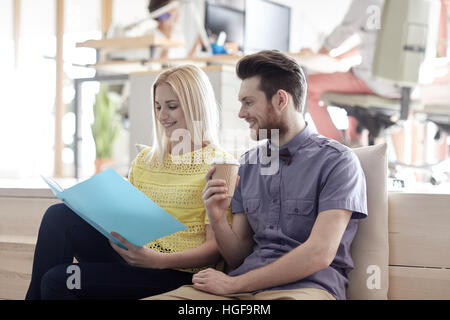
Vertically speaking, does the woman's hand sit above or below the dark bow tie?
below

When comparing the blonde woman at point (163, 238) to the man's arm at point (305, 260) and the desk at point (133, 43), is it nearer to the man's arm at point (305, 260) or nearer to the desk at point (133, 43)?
the man's arm at point (305, 260)

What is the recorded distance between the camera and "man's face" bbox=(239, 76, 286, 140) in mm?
1300

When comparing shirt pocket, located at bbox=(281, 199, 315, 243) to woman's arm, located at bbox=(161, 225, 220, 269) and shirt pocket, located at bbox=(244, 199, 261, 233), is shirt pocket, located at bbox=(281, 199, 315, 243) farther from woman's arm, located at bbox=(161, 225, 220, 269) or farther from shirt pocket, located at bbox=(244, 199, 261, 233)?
woman's arm, located at bbox=(161, 225, 220, 269)

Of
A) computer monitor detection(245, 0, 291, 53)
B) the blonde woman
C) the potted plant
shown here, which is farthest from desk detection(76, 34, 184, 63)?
the blonde woman

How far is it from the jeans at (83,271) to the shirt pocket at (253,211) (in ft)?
0.74

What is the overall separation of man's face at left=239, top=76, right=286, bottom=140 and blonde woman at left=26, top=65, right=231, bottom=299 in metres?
0.20

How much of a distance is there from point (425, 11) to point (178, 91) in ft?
6.06

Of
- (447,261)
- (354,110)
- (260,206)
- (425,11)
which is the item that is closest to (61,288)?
(260,206)

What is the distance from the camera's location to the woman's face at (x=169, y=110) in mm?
1526

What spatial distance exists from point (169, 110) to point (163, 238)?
355 millimetres

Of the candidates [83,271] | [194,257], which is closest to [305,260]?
[194,257]

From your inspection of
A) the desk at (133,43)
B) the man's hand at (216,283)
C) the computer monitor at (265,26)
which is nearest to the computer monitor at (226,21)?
the computer monitor at (265,26)
